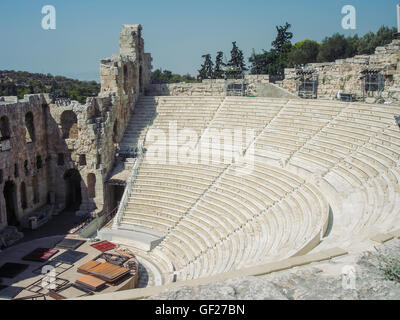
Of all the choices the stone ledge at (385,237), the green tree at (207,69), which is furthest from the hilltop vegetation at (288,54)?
the stone ledge at (385,237)

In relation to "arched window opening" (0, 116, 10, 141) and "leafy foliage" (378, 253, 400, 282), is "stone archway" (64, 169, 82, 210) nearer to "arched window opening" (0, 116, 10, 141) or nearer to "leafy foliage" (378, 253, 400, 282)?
"arched window opening" (0, 116, 10, 141)

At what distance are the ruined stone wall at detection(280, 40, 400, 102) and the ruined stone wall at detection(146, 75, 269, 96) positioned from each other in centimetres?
194

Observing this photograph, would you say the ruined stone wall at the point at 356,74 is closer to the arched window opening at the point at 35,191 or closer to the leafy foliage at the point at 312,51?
the leafy foliage at the point at 312,51

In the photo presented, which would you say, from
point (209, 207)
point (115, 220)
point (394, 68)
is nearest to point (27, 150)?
point (115, 220)

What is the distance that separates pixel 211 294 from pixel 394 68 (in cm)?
1978

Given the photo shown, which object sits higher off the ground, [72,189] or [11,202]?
[72,189]

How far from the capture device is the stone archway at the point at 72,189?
73.8ft

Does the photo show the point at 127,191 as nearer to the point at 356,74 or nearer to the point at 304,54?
the point at 356,74

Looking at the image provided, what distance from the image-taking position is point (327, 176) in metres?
14.8

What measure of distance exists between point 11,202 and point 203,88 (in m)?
13.6

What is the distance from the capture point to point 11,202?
20.4 meters

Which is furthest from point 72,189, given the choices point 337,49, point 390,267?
point 337,49

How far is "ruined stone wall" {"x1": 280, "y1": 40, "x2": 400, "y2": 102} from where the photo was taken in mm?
20641

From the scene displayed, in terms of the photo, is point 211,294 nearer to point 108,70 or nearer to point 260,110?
point 260,110
